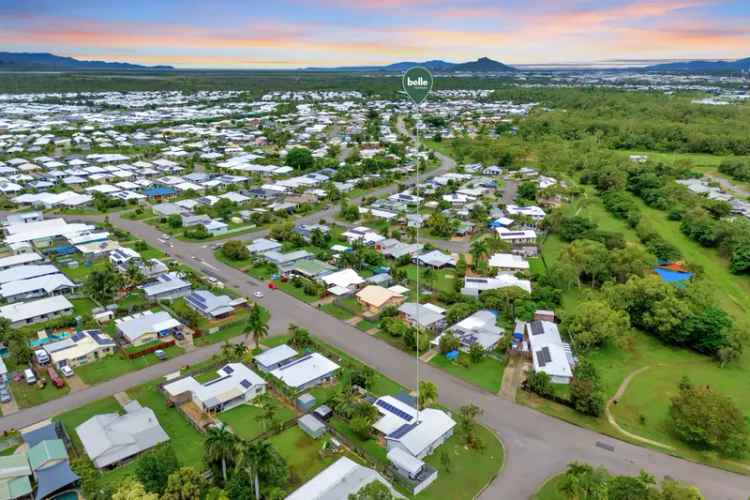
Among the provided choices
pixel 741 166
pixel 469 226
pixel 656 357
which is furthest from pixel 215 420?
pixel 741 166

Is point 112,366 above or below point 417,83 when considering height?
below

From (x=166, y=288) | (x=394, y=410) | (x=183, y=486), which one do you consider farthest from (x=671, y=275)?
(x=166, y=288)

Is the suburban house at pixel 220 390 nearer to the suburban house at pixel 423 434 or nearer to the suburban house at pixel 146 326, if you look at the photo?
the suburban house at pixel 146 326

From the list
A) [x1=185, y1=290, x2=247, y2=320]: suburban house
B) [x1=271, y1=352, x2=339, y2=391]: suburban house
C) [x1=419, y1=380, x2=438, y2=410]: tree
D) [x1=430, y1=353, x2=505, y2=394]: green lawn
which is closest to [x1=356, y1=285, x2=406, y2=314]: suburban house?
[x1=430, y1=353, x2=505, y2=394]: green lawn

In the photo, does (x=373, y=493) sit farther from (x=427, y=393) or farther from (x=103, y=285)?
(x=103, y=285)

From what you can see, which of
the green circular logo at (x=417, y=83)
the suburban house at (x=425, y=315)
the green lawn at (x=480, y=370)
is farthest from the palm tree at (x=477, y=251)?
the green circular logo at (x=417, y=83)

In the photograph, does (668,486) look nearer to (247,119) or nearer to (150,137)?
(150,137)
